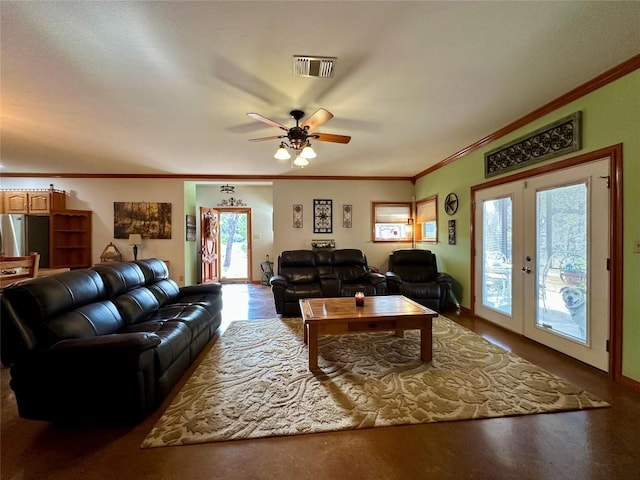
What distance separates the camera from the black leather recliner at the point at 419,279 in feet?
14.3

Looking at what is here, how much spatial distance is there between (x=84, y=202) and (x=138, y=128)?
348 cm

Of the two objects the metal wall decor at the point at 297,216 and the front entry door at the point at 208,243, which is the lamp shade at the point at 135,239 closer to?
the front entry door at the point at 208,243

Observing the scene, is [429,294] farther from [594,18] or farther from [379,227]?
[594,18]

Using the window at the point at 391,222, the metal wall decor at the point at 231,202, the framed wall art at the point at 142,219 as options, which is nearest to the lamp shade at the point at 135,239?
the framed wall art at the point at 142,219

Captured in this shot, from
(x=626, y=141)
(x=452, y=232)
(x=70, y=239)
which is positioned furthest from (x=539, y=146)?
(x=70, y=239)

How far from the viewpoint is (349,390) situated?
223cm

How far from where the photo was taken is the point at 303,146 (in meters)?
3.05

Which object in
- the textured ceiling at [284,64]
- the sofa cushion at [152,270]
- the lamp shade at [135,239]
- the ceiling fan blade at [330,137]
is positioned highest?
the textured ceiling at [284,64]

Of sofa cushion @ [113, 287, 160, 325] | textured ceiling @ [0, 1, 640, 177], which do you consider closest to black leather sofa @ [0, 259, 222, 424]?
sofa cushion @ [113, 287, 160, 325]

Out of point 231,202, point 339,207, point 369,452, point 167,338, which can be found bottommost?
point 369,452

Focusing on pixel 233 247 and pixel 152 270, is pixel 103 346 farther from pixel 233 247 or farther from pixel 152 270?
pixel 233 247

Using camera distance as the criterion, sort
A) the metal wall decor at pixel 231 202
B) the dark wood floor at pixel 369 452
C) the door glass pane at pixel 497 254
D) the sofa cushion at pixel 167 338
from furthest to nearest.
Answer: the metal wall decor at pixel 231 202
the door glass pane at pixel 497 254
the sofa cushion at pixel 167 338
the dark wood floor at pixel 369 452

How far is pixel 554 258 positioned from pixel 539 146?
4.02 feet

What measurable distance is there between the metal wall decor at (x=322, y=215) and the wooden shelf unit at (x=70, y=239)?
15.1 ft
